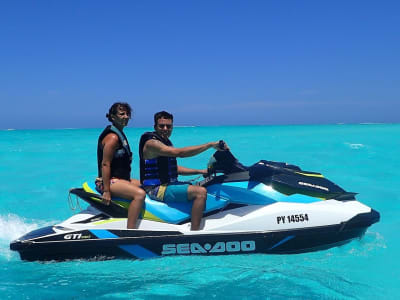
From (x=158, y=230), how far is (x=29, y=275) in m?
1.37

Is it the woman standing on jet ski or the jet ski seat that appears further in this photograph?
the jet ski seat

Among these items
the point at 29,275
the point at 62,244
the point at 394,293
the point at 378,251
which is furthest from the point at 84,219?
the point at 378,251

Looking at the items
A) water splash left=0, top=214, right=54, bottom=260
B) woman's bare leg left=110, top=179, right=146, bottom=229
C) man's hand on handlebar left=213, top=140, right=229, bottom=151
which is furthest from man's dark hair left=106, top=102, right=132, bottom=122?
water splash left=0, top=214, right=54, bottom=260

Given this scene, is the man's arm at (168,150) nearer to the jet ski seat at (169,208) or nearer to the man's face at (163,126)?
the man's face at (163,126)

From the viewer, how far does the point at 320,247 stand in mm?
3662

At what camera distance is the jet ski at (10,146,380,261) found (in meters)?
3.59

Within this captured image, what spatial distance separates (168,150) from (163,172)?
0.37 m

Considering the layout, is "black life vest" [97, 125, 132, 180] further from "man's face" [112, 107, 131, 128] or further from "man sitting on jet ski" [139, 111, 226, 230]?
"man sitting on jet ski" [139, 111, 226, 230]

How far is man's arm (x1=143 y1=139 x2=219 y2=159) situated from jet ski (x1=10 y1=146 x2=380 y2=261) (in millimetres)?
460

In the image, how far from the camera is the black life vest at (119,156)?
368 centimetres

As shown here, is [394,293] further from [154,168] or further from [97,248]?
[97,248]

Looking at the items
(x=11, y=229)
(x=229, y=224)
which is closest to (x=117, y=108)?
(x=229, y=224)

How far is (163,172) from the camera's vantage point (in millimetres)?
3740

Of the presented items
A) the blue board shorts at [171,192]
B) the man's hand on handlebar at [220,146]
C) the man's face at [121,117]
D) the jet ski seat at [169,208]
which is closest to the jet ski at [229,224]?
the jet ski seat at [169,208]
